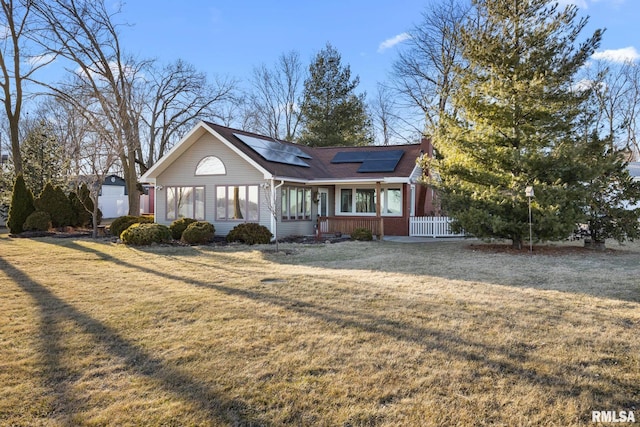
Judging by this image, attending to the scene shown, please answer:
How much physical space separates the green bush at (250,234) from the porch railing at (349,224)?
2699mm

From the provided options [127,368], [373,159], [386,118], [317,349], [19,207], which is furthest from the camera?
[386,118]

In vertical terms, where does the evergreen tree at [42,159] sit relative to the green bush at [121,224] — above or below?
above

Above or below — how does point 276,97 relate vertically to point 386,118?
above

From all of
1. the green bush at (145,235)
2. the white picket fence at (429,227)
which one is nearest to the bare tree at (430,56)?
the white picket fence at (429,227)

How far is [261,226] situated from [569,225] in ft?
31.2

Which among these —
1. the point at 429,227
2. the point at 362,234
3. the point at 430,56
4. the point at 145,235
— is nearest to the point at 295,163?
the point at 362,234

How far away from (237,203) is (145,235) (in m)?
3.67

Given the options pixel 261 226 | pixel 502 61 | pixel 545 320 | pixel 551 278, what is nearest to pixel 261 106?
pixel 261 226

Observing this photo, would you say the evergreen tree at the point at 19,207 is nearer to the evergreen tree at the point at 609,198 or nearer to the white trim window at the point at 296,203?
the white trim window at the point at 296,203

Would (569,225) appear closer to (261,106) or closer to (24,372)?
(24,372)

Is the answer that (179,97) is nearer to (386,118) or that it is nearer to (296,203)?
(296,203)

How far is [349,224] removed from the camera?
1695 centimetres

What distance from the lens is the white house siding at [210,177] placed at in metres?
16.2

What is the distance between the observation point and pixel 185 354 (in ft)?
13.9
